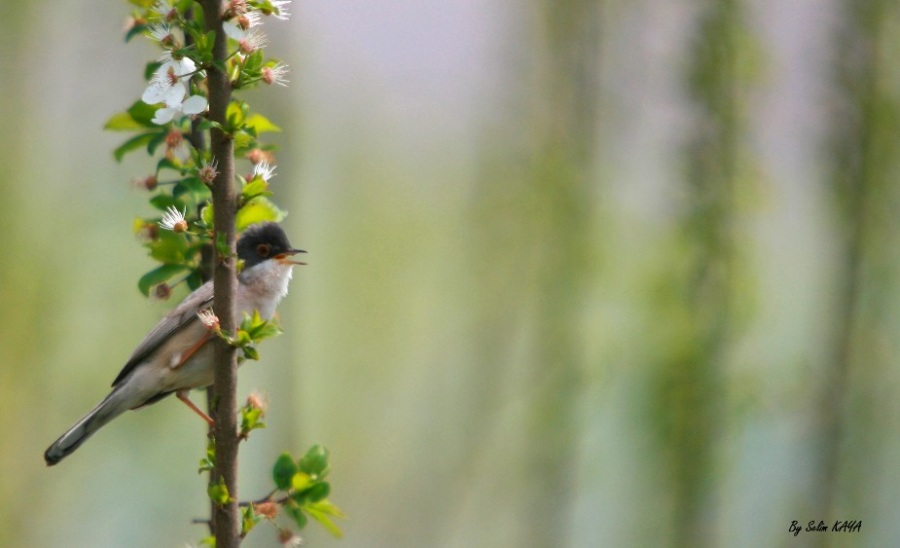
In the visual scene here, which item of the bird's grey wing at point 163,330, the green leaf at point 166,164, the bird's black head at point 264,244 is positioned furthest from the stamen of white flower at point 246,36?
the bird's black head at point 264,244

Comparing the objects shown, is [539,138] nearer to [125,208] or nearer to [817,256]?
[817,256]

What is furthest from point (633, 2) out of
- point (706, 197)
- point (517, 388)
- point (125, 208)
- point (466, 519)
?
point (125, 208)

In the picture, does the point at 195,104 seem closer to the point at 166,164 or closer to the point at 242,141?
the point at 242,141

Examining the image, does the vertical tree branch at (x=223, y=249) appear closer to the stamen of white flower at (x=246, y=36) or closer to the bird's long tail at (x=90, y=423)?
the stamen of white flower at (x=246, y=36)

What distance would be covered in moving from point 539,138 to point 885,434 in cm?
252

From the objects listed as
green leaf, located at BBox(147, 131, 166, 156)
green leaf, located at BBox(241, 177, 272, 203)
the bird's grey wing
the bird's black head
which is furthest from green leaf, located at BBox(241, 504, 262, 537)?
the bird's black head

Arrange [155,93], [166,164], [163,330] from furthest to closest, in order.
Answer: [163,330] < [166,164] < [155,93]

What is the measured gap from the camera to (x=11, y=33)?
6.75 meters

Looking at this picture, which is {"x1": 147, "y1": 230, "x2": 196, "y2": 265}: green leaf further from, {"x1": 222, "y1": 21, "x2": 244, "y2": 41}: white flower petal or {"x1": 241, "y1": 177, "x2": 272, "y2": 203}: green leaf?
{"x1": 222, "y1": 21, "x2": 244, "y2": 41}: white flower petal

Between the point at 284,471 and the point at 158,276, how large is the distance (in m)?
0.92

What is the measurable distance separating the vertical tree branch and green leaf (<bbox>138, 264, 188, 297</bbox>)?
0.89 m

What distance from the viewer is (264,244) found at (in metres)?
4.96

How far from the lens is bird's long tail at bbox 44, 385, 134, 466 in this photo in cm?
391

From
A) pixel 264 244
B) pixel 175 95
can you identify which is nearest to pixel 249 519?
pixel 175 95
